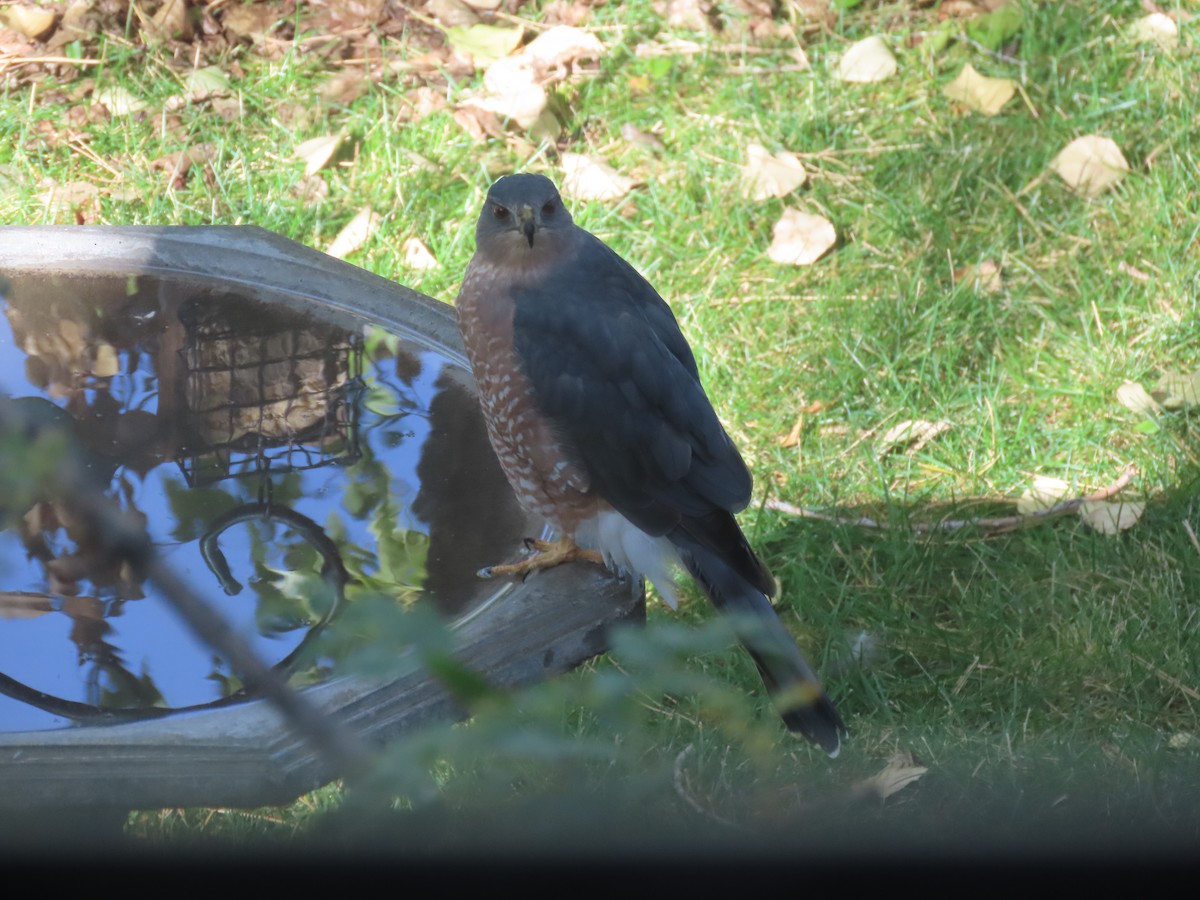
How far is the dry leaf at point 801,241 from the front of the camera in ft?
13.4

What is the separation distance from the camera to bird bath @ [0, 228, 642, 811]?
1.61m

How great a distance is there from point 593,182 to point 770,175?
0.56 meters

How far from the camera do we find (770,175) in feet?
14.0

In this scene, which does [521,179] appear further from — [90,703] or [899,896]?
[899,896]

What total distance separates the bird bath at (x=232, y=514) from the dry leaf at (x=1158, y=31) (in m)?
3.14

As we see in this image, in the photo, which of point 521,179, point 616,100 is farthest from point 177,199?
point 521,179

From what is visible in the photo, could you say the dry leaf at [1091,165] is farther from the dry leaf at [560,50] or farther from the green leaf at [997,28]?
the dry leaf at [560,50]

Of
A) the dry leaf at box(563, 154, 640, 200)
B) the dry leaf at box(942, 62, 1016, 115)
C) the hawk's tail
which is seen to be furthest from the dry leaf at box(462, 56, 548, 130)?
the hawk's tail

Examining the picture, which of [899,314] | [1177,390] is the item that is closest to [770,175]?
[899,314]

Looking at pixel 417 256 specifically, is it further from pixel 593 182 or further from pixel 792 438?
pixel 792 438

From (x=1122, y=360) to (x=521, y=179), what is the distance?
6.56ft

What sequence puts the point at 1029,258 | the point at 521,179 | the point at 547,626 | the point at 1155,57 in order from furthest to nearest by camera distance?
the point at 1155,57 < the point at 1029,258 < the point at 521,179 < the point at 547,626

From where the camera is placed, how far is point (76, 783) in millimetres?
1538

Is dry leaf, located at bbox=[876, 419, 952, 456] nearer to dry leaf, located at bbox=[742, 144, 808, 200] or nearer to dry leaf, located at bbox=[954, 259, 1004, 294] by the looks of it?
dry leaf, located at bbox=[954, 259, 1004, 294]
